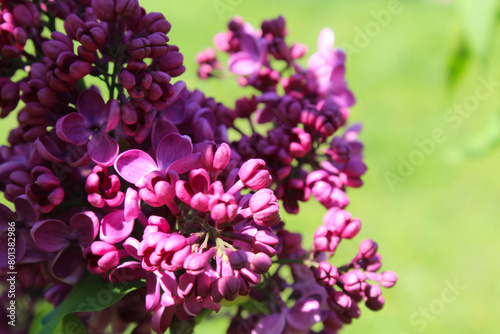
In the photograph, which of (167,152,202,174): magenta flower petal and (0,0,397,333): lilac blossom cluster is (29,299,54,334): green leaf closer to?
(0,0,397,333): lilac blossom cluster

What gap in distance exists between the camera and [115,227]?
55 cm

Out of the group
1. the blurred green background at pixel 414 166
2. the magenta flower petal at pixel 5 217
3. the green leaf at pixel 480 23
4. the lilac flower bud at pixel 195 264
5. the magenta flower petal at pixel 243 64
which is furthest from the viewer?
the blurred green background at pixel 414 166

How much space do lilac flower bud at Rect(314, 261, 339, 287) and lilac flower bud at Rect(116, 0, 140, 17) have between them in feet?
1.07

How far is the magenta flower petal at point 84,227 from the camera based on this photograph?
1.86ft

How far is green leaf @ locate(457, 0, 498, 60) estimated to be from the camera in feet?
2.31

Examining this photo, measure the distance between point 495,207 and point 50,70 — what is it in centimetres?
268

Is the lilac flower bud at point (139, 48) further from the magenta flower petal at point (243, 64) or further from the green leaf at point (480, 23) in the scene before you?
the green leaf at point (480, 23)

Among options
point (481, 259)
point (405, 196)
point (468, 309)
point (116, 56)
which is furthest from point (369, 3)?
point (116, 56)

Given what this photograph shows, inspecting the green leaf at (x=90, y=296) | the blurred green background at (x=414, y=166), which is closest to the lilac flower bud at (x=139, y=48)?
the green leaf at (x=90, y=296)

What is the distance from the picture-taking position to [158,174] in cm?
53

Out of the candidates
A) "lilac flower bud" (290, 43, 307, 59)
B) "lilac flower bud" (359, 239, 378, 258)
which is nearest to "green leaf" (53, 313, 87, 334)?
"lilac flower bud" (359, 239, 378, 258)

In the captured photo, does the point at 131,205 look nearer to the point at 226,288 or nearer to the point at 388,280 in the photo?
the point at 226,288

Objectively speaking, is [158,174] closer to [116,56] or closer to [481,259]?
[116,56]

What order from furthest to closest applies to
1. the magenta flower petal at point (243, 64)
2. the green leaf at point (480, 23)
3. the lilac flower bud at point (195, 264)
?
the magenta flower petal at point (243, 64) < the green leaf at point (480, 23) < the lilac flower bud at point (195, 264)
